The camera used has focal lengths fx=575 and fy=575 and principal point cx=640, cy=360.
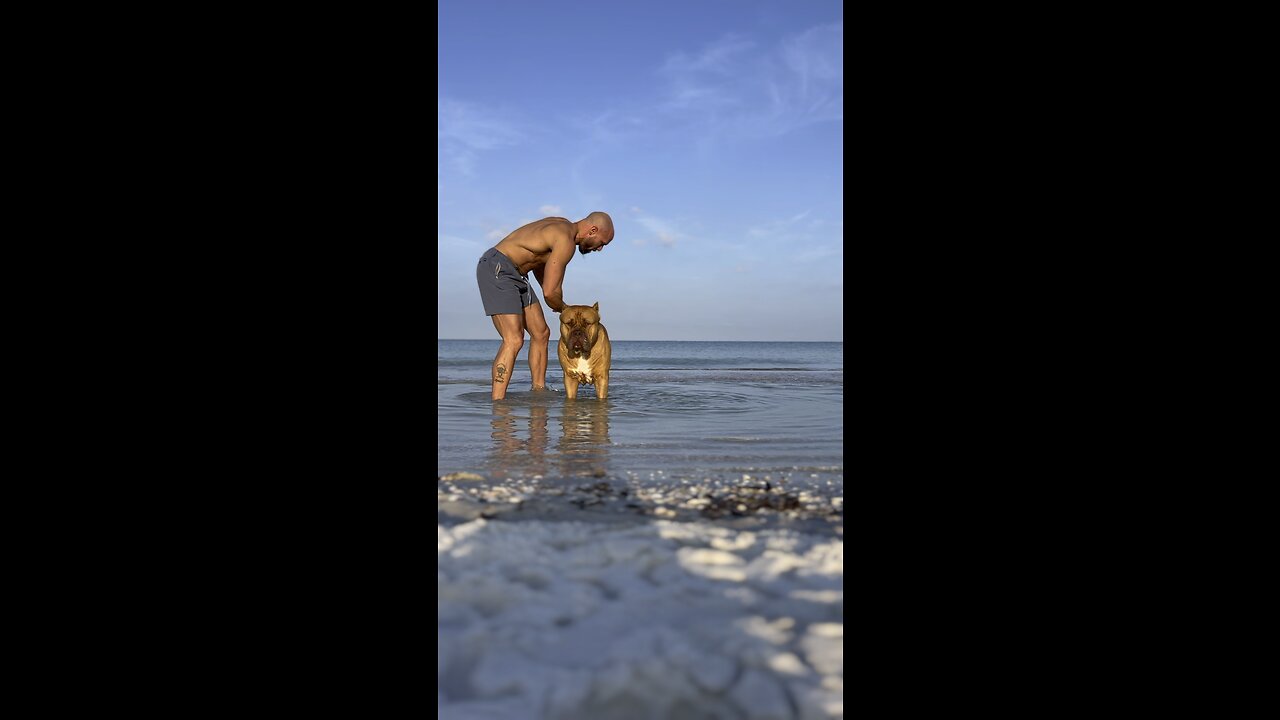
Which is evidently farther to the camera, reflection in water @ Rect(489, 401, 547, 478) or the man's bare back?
the man's bare back

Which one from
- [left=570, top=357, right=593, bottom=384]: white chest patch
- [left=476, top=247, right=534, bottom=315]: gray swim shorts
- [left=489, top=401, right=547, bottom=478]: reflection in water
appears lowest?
[left=489, top=401, right=547, bottom=478]: reflection in water

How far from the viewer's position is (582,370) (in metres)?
5.61

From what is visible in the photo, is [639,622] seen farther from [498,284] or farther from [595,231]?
[595,231]

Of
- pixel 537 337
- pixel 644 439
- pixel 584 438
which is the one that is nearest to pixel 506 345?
pixel 537 337

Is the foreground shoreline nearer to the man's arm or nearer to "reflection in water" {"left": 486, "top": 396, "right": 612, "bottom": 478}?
"reflection in water" {"left": 486, "top": 396, "right": 612, "bottom": 478}

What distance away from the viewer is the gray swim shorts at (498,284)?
562 cm

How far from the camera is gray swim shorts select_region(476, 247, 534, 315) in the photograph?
5617mm

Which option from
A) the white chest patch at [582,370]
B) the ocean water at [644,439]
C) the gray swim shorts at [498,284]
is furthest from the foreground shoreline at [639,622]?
the gray swim shorts at [498,284]

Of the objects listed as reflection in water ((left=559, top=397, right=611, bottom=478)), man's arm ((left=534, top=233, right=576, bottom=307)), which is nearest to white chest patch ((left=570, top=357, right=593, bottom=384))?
reflection in water ((left=559, top=397, right=611, bottom=478))

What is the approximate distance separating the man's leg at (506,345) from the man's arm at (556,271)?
391 mm

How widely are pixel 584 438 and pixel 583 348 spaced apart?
5.39 ft
